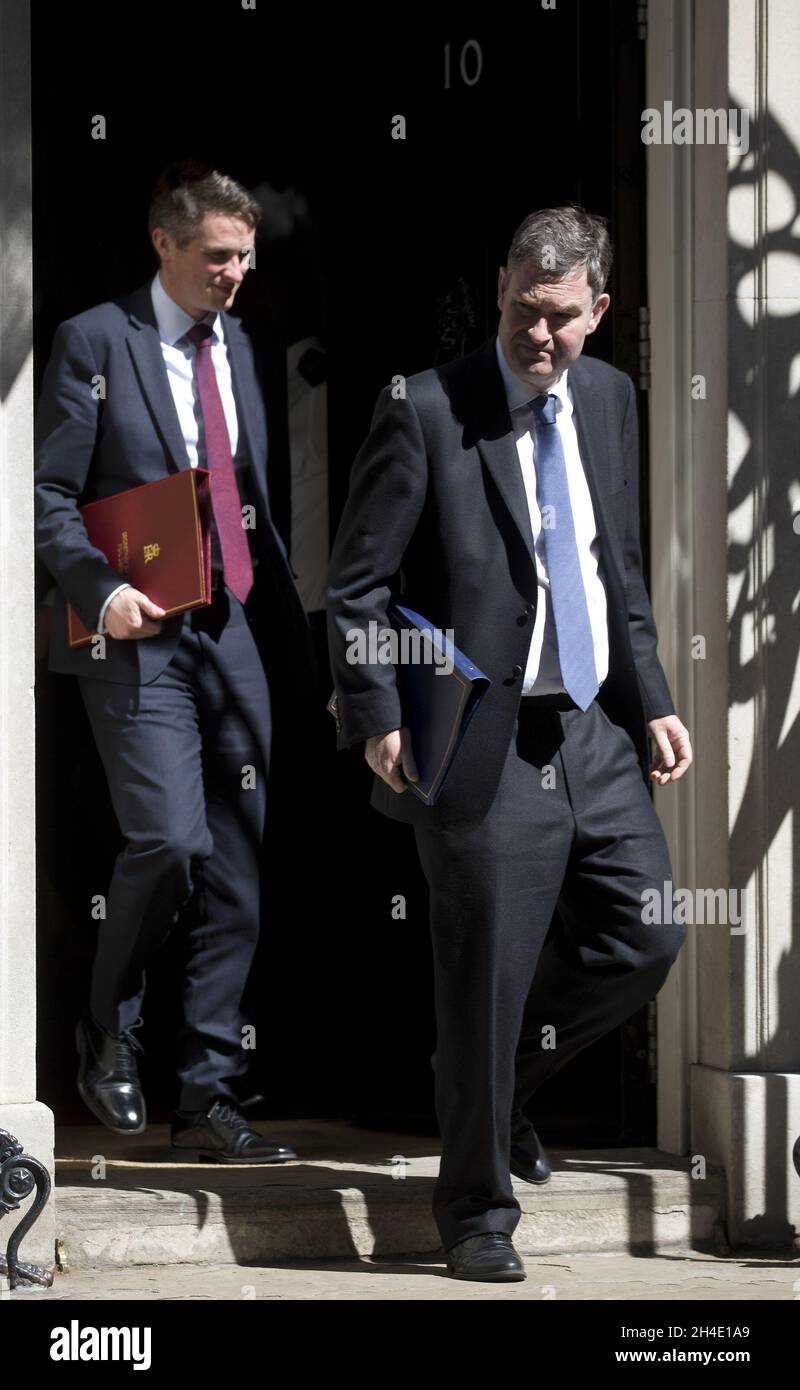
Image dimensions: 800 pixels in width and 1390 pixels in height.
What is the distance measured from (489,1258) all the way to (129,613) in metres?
1.72

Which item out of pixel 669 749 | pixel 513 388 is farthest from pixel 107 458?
pixel 669 749

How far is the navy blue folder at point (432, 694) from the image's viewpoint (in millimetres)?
4570

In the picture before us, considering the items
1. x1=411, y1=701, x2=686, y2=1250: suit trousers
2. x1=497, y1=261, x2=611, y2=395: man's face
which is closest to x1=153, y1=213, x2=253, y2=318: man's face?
x1=497, y1=261, x2=611, y2=395: man's face

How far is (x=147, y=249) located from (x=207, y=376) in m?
1.17

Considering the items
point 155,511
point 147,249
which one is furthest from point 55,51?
point 155,511

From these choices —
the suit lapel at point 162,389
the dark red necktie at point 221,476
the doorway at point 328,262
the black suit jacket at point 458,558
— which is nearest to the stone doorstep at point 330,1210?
the doorway at point 328,262

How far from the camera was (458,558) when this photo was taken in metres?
4.88

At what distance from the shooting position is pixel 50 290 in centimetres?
666

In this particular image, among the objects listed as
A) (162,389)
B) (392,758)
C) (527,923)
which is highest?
(162,389)

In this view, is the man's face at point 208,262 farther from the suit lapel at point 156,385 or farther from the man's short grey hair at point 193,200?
the suit lapel at point 156,385

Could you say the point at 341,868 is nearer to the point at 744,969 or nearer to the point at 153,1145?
the point at 153,1145

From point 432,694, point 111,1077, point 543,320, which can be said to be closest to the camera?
point 432,694

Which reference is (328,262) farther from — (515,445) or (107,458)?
(515,445)

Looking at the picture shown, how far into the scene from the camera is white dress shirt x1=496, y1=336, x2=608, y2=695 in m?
4.95
